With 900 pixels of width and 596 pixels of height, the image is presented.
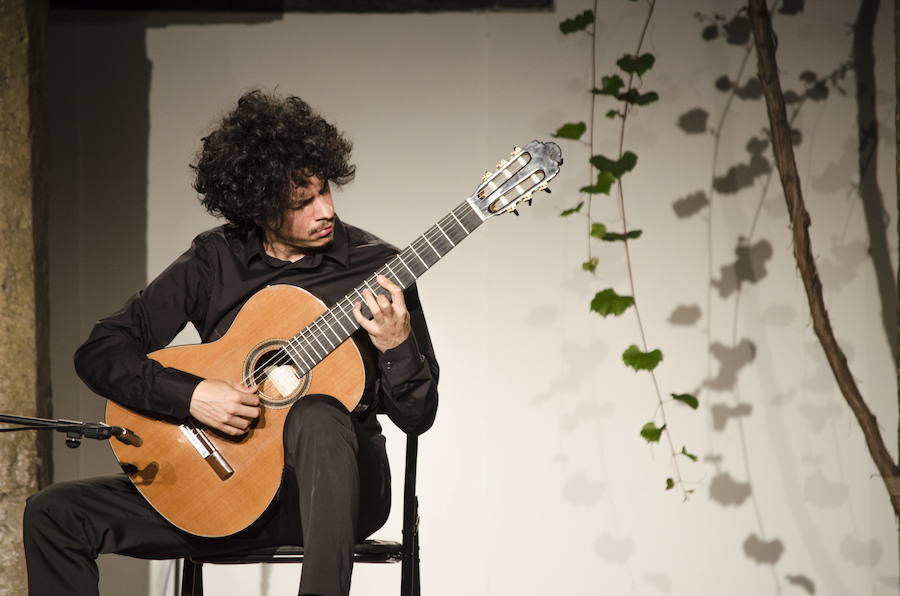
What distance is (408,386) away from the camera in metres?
2.00

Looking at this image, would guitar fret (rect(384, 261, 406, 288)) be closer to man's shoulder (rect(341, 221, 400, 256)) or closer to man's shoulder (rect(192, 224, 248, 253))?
man's shoulder (rect(341, 221, 400, 256))

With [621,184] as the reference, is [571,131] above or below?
above

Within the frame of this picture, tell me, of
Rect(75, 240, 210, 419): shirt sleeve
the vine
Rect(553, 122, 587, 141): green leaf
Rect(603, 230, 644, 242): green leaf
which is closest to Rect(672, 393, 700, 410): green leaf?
the vine

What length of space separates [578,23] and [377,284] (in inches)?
55.4

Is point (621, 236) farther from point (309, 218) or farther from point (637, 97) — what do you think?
point (309, 218)

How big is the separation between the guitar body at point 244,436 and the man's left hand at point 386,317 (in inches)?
2.8

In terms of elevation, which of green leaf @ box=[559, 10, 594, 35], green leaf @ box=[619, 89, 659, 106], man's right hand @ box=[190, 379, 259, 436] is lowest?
man's right hand @ box=[190, 379, 259, 436]

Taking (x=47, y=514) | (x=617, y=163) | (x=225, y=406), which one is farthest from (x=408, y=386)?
(x=617, y=163)

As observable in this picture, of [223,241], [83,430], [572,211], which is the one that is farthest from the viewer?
[572,211]

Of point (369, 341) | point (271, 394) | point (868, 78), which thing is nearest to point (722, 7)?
point (868, 78)

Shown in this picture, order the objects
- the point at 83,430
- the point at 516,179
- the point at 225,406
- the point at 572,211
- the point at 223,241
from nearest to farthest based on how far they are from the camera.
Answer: the point at 83,430, the point at 225,406, the point at 516,179, the point at 223,241, the point at 572,211

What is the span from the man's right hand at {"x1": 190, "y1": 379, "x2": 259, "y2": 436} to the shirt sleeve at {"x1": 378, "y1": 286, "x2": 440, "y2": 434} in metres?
0.29

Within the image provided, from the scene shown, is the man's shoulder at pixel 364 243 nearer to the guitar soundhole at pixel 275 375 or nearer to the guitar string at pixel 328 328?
the guitar string at pixel 328 328

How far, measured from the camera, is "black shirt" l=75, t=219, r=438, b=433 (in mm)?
2025
